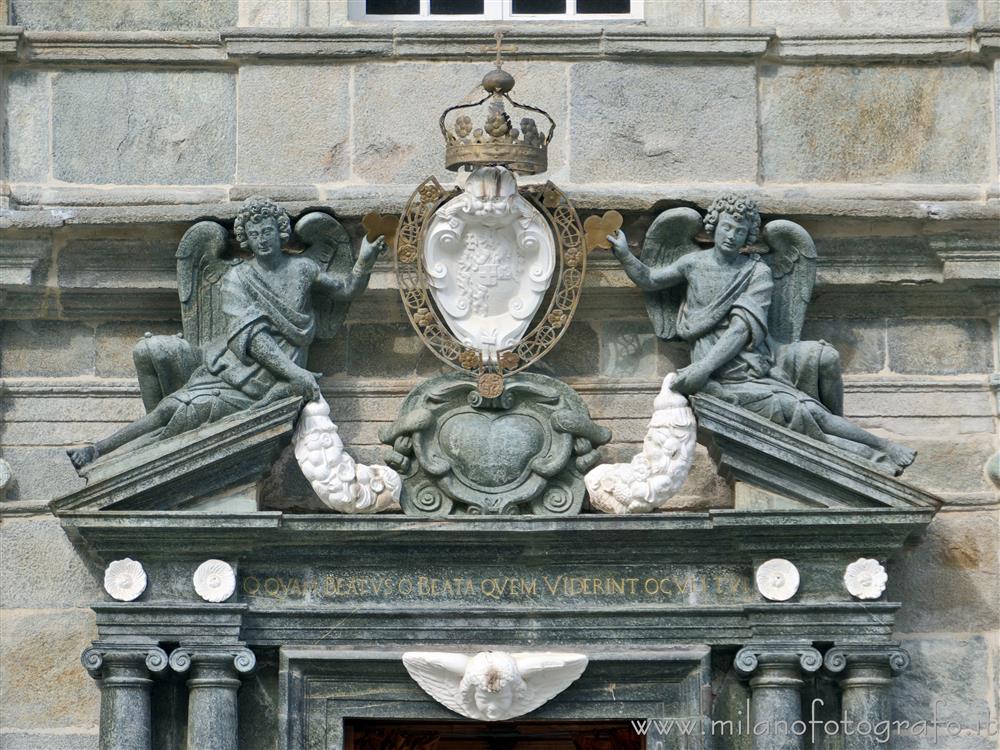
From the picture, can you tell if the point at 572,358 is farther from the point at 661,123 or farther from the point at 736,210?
the point at 661,123

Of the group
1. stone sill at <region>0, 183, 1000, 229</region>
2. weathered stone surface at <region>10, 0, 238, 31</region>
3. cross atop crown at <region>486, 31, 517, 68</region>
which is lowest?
stone sill at <region>0, 183, 1000, 229</region>

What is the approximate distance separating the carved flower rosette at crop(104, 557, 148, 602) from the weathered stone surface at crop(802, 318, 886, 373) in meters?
2.89

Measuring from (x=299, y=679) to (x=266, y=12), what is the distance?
2.82 m

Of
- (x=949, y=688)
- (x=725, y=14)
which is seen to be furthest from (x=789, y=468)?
(x=725, y=14)

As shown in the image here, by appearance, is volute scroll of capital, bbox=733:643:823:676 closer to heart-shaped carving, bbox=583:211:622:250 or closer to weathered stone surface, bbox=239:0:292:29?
heart-shaped carving, bbox=583:211:622:250

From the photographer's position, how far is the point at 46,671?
11.8 metres

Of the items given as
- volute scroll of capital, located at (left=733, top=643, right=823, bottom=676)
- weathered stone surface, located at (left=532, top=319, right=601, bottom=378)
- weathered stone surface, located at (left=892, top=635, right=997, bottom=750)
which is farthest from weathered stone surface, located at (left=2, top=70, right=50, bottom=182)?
weathered stone surface, located at (left=892, top=635, right=997, bottom=750)

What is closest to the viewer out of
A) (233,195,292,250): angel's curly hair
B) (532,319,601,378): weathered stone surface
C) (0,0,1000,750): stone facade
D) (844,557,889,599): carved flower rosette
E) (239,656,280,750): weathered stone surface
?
(844,557,889,599): carved flower rosette

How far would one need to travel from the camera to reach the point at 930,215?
1184 centimetres

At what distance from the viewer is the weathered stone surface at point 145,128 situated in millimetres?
12117

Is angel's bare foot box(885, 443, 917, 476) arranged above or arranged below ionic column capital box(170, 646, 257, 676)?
above

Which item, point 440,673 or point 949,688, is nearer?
point 440,673

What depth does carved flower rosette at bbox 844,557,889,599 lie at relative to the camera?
451 inches

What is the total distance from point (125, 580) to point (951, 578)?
10.9 ft
